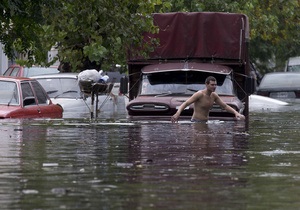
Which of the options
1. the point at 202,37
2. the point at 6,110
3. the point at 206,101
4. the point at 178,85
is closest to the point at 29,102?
the point at 6,110

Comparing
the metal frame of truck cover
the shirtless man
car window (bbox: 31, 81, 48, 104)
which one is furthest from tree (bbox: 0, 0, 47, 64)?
the shirtless man

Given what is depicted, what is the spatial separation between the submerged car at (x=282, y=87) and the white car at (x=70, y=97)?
1103 cm

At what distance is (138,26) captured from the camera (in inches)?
1057

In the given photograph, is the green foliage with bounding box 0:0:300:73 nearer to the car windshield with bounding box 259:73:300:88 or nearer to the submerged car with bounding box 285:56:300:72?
the submerged car with bounding box 285:56:300:72

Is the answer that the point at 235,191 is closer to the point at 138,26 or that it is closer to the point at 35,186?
the point at 35,186

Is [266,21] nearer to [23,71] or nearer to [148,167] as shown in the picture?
Answer: [23,71]

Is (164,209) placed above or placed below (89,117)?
above

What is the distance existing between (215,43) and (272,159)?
12183 mm

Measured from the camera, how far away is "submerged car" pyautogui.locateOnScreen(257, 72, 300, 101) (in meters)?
42.0

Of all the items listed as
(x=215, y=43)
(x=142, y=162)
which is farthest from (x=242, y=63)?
(x=142, y=162)

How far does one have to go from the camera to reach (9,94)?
2503 centimetres

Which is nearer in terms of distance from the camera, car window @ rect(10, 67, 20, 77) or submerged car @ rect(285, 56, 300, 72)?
car window @ rect(10, 67, 20, 77)

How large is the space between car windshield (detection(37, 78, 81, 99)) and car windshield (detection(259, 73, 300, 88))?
43.3 feet

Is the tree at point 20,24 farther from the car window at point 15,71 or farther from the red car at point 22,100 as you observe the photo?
the car window at point 15,71
